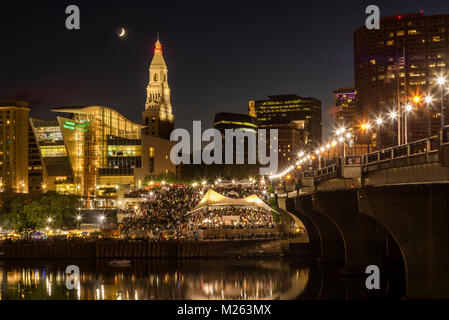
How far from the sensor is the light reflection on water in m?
55.2

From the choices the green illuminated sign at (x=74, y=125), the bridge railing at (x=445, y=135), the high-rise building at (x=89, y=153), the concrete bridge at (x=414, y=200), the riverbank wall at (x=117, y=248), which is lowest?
the riverbank wall at (x=117, y=248)

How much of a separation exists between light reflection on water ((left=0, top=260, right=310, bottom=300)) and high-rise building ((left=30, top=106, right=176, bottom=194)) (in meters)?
95.9

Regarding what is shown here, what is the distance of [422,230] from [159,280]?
105ft

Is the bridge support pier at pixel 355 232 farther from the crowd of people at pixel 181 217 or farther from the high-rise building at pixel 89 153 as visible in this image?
the high-rise building at pixel 89 153

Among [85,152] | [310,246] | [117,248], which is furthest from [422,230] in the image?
[85,152]

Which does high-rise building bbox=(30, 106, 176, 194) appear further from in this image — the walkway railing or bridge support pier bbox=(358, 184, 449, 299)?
bridge support pier bbox=(358, 184, 449, 299)

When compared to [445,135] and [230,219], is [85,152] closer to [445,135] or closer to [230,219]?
[230,219]

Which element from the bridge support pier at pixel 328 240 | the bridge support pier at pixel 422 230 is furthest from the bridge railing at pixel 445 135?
the bridge support pier at pixel 328 240

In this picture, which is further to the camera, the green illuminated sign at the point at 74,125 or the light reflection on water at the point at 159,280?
the green illuminated sign at the point at 74,125

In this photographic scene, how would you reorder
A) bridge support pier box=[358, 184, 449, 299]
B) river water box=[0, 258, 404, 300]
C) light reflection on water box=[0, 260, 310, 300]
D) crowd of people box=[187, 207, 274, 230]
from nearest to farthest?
bridge support pier box=[358, 184, 449, 299] → river water box=[0, 258, 404, 300] → light reflection on water box=[0, 260, 310, 300] → crowd of people box=[187, 207, 274, 230]

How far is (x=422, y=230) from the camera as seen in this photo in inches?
1545

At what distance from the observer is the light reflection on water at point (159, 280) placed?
55.2 m

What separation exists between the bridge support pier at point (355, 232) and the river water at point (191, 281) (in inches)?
72.9

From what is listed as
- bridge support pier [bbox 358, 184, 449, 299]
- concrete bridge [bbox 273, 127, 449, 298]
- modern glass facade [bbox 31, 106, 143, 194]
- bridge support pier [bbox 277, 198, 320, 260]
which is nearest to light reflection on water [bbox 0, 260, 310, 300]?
bridge support pier [bbox 277, 198, 320, 260]
